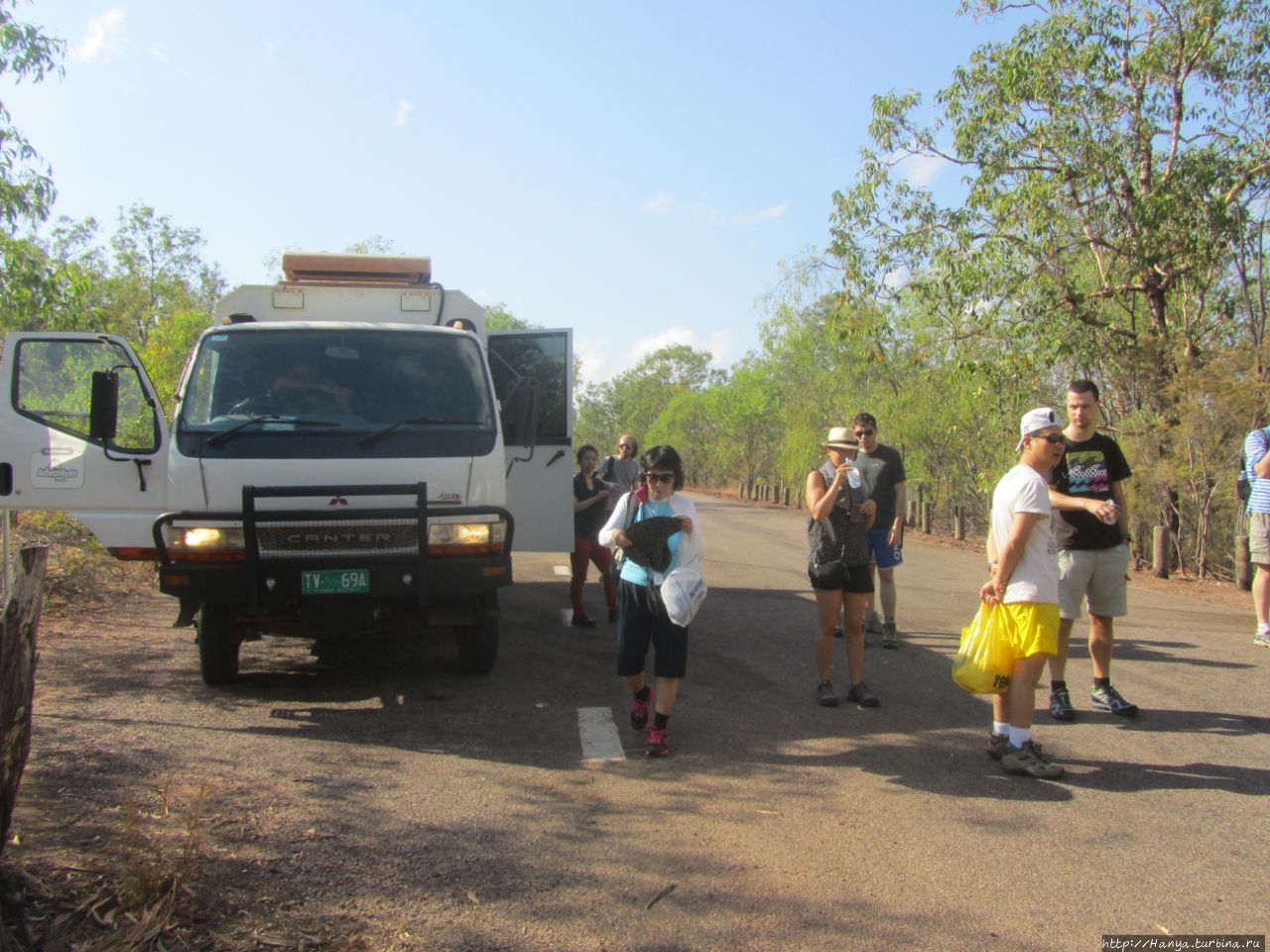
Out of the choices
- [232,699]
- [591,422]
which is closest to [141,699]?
[232,699]

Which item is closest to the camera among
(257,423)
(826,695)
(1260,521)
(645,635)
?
(645,635)

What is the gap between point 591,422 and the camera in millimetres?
92562

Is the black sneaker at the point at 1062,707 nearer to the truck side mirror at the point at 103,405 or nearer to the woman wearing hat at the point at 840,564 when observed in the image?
the woman wearing hat at the point at 840,564

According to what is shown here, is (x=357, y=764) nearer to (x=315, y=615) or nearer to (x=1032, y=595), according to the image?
(x=315, y=615)

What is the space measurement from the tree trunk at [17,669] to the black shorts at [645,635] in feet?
9.29

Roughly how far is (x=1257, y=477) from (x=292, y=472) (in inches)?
309

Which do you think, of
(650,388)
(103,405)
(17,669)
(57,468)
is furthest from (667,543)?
(650,388)

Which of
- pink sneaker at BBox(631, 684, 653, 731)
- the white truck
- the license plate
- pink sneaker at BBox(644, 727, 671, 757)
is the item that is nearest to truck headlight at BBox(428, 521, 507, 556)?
the white truck

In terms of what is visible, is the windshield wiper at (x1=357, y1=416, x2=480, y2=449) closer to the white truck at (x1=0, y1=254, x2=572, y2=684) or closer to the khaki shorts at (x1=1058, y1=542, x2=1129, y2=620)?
the white truck at (x1=0, y1=254, x2=572, y2=684)

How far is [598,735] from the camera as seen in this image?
5.87m

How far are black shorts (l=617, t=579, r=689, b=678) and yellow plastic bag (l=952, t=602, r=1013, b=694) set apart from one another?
1434 millimetres

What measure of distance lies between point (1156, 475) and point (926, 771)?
1121 centimetres

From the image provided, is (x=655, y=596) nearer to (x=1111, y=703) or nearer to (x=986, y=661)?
(x=986, y=661)

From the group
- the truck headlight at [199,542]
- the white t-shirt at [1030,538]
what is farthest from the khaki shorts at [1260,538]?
the truck headlight at [199,542]
